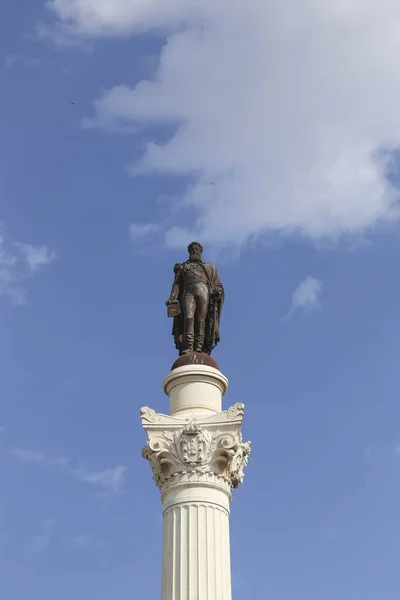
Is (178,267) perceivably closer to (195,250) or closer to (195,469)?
(195,250)

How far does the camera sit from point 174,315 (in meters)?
26.6

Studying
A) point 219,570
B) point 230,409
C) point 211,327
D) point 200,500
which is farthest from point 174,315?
point 219,570

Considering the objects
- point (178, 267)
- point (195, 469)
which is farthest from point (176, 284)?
point (195, 469)

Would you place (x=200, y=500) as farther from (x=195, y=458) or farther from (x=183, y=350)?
(x=183, y=350)

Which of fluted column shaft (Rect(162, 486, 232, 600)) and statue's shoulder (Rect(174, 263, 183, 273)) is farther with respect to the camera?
statue's shoulder (Rect(174, 263, 183, 273))

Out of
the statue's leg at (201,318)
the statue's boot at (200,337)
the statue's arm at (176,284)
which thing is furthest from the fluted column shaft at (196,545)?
the statue's arm at (176,284)

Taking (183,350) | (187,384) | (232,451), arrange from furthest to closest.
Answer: (183,350)
(187,384)
(232,451)

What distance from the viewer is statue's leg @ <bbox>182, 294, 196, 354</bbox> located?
84.7 feet

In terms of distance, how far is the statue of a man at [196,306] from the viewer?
26141 mm

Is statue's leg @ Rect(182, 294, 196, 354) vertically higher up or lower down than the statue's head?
lower down

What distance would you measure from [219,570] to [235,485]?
2.84 metres

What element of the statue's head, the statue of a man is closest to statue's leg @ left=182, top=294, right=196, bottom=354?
the statue of a man

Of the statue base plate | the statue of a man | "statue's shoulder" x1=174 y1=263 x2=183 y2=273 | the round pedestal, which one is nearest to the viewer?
the round pedestal

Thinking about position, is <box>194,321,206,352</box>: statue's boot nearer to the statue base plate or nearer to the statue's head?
the statue base plate
